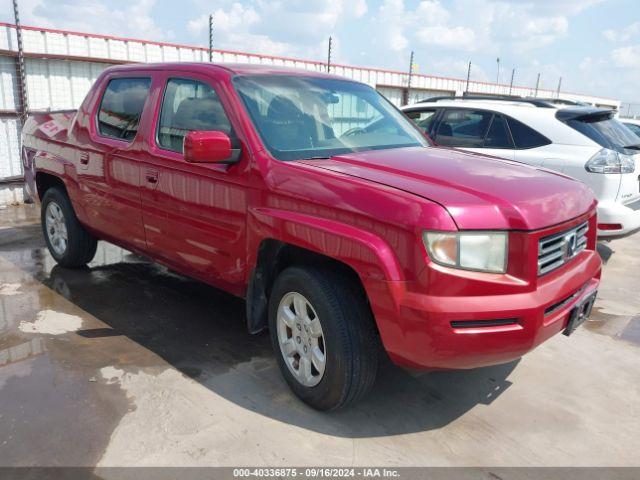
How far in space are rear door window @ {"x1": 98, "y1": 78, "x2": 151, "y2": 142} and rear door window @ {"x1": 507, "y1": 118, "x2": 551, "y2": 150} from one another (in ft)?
12.7

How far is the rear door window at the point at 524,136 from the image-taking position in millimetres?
5746

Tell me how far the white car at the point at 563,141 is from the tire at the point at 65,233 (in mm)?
4123

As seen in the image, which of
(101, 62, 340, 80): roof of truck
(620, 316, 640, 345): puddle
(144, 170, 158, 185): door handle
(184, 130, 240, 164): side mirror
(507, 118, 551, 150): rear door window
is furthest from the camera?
(507, 118, 551, 150): rear door window

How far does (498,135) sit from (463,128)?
1.59 feet

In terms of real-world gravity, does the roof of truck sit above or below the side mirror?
above

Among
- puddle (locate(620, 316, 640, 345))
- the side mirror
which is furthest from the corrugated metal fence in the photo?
puddle (locate(620, 316, 640, 345))

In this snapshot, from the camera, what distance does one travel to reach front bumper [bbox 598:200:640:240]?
16.9 feet

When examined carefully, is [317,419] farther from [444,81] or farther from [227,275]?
[444,81]

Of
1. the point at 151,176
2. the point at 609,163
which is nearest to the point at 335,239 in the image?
the point at 151,176

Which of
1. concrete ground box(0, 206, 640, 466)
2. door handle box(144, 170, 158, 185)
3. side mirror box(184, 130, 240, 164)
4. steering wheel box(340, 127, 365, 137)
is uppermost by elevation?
steering wheel box(340, 127, 365, 137)

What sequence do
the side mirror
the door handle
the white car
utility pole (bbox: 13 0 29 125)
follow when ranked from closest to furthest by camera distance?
1. the side mirror
2. the door handle
3. the white car
4. utility pole (bbox: 13 0 29 125)

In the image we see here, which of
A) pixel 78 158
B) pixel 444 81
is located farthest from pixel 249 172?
pixel 444 81

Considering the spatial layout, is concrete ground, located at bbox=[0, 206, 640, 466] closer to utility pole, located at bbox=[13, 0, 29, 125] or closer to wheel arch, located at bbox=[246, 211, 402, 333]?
wheel arch, located at bbox=[246, 211, 402, 333]

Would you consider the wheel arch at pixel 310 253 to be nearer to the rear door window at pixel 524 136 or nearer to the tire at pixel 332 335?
the tire at pixel 332 335
